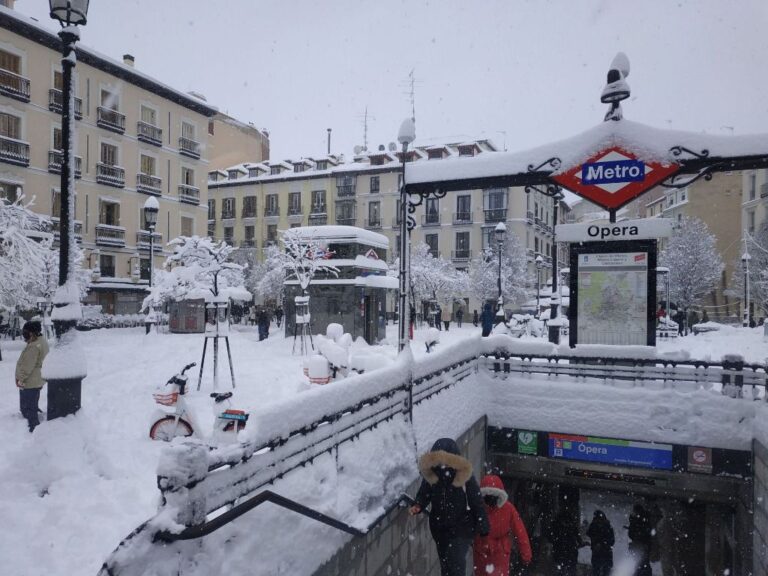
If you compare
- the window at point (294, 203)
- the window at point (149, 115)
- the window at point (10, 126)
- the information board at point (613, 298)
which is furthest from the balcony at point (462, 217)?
the information board at point (613, 298)

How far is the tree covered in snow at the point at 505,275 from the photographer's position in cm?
4153

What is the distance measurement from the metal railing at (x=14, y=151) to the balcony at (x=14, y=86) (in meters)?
2.17

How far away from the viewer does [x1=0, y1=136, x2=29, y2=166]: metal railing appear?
2659 cm

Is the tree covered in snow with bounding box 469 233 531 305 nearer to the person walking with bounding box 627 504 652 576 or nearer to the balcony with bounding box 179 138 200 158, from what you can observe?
the balcony with bounding box 179 138 200 158

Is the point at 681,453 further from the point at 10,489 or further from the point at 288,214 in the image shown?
the point at 288,214

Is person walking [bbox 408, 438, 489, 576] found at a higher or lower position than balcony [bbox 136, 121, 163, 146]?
lower

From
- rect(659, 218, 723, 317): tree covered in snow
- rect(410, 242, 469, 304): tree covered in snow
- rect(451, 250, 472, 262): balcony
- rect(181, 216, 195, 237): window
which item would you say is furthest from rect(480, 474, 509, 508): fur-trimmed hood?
rect(451, 250, 472, 262): balcony

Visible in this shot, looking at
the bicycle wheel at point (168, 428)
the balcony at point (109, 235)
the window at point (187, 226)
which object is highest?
the window at point (187, 226)

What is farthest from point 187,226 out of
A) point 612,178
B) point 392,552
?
point 392,552

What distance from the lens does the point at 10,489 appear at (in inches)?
217

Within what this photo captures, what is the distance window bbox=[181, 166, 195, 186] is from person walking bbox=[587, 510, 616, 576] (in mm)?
34899

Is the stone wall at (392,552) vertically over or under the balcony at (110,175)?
under

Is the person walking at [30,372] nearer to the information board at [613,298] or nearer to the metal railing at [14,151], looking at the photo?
the information board at [613,298]

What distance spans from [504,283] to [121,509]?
1494 inches
